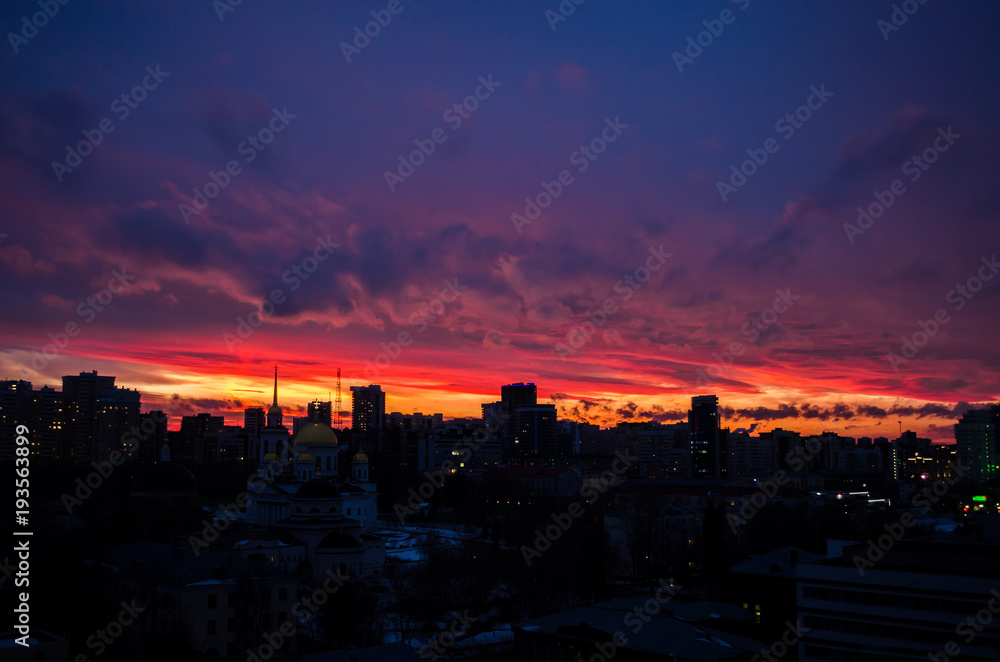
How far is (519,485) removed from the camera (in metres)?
90.0

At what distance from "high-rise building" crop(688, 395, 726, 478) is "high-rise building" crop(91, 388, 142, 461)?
8237cm

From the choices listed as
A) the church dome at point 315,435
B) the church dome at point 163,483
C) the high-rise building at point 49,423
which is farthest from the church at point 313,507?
the high-rise building at point 49,423

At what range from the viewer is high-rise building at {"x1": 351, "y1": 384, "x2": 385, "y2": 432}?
160125 mm

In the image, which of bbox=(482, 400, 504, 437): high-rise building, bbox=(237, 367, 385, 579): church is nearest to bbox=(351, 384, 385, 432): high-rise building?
bbox=(482, 400, 504, 437): high-rise building

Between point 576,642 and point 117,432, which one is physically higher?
point 117,432

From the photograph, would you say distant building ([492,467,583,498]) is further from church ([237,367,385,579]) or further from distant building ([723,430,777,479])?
distant building ([723,430,777,479])

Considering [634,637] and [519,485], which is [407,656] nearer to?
[634,637]

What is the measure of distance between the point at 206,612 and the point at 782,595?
22.4 meters

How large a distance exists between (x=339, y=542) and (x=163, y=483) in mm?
19053

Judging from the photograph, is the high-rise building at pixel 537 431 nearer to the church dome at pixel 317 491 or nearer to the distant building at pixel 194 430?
the distant building at pixel 194 430

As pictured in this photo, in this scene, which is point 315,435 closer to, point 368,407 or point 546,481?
point 546,481

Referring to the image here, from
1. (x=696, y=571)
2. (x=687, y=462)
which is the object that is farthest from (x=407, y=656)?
(x=687, y=462)

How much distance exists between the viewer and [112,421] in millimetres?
98438

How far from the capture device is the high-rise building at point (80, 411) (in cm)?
9788
